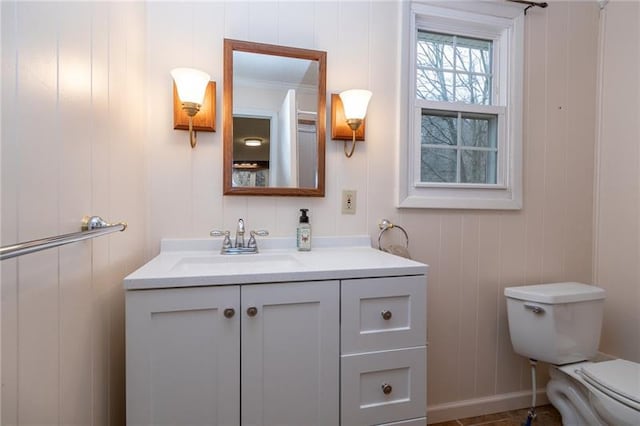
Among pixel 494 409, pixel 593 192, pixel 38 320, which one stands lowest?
pixel 494 409

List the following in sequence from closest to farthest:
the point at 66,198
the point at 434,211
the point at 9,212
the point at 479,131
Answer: the point at 9,212
the point at 66,198
the point at 434,211
the point at 479,131

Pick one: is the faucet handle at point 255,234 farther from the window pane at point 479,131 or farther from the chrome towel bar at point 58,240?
the window pane at point 479,131

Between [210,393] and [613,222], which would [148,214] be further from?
[613,222]

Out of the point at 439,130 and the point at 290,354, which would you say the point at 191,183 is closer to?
the point at 290,354

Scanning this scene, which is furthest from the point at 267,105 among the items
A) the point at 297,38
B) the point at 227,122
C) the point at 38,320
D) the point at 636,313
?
the point at 636,313

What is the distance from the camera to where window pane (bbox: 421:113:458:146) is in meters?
1.66

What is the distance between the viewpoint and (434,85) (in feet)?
5.55

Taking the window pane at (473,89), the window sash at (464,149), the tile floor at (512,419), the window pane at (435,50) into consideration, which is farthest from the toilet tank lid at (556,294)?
the window pane at (435,50)

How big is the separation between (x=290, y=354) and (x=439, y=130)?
136 cm

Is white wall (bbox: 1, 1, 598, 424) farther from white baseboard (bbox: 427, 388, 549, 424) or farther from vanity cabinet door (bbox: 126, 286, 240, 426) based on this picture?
vanity cabinet door (bbox: 126, 286, 240, 426)

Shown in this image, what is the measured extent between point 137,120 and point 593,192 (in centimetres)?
247

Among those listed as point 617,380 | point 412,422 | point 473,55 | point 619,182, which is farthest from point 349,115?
point 619,182

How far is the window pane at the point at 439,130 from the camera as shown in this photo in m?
1.66

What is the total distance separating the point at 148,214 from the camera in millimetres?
1336
